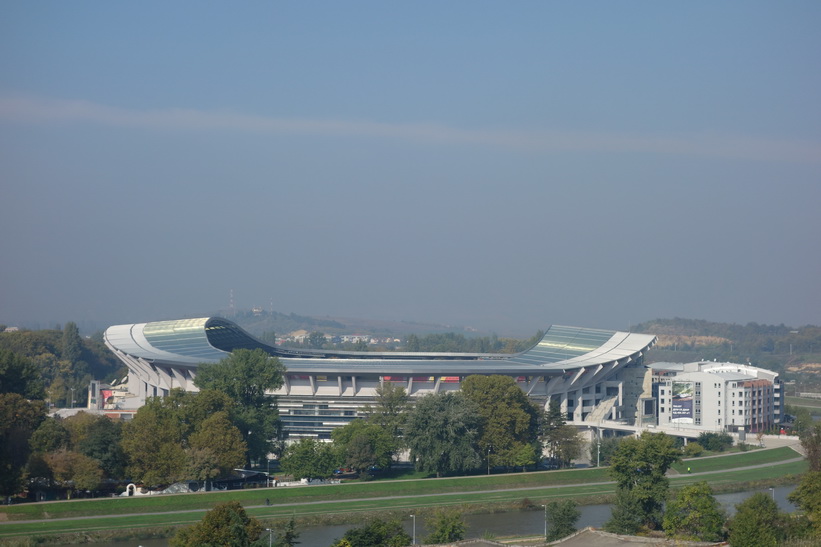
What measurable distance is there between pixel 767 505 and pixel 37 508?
2760 centimetres

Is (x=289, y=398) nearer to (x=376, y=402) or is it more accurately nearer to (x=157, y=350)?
(x=376, y=402)

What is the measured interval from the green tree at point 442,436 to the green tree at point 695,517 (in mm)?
15815

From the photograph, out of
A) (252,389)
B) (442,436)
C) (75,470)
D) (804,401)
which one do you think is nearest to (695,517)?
(442,436)

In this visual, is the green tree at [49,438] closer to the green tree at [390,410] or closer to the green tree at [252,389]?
the green tree at [252,389]

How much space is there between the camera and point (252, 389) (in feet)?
192

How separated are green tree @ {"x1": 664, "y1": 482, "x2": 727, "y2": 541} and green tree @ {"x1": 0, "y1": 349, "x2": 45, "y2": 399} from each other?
1282 inches

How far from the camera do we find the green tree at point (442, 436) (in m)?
53.0

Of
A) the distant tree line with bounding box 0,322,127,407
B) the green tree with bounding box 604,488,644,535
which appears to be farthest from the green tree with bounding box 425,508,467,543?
the distant tree line with bounding box 0,322,127,407

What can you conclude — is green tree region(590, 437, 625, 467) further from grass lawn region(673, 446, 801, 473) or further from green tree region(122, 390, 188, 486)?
green tree region(122, 390, 188, 486)

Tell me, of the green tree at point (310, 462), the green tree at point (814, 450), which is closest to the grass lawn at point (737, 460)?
the green tree at point (814, 450)

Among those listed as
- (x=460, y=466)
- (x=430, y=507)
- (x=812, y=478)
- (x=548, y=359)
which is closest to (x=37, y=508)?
Answer: (x=430, y=507)

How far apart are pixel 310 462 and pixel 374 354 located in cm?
3513

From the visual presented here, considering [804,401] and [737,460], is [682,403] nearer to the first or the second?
[737,460]

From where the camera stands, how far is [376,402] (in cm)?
6519
